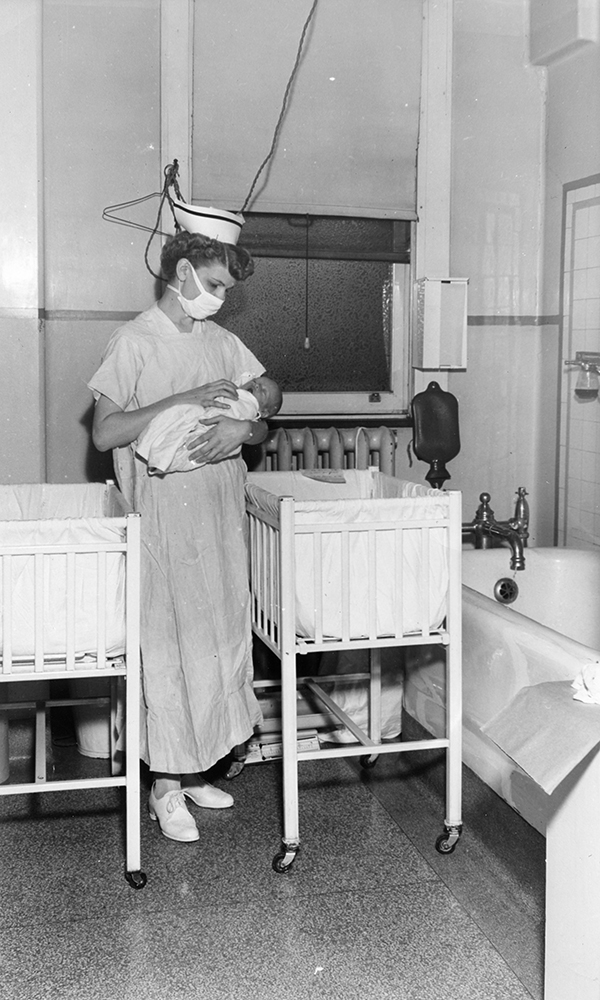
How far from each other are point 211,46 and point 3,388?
121cm

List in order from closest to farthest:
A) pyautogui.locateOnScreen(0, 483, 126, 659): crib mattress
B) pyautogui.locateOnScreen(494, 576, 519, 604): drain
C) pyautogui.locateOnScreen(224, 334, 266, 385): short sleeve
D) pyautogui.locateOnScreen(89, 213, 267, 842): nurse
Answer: pyautogui.locateOnScreen(0, 483, 126, 659): crib mattress
pyautogui.locateOnScreen(89, 213, 267, 842): nurse
pyautogui.locateOnScreen(224, 334, 266, 385): short sleeve
pyautogui.locateOnScreen(494, 576, 519, 604): drain

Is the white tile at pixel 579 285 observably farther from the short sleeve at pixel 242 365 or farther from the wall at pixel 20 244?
the wall at pixel 20 244

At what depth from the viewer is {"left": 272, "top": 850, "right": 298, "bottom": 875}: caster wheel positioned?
7.14ft

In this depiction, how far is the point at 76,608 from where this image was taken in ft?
6.55

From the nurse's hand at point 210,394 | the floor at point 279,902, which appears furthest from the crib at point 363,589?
the nurse's hand at point 210,394

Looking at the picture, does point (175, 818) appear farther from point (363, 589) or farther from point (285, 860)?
point (363, 589)

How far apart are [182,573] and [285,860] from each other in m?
0.66

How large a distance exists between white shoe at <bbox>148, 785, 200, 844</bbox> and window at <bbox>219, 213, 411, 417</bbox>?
137 cm

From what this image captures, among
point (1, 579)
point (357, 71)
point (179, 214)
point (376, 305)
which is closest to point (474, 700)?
point (1, 579)

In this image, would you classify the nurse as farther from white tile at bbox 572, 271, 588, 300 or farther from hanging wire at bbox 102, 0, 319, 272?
white tile at bbox 572, 271, 588, 300

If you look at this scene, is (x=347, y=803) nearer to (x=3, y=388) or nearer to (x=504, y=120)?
(x=3, y=388)

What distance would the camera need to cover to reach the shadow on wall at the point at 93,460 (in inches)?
121

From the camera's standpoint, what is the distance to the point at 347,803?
255cm

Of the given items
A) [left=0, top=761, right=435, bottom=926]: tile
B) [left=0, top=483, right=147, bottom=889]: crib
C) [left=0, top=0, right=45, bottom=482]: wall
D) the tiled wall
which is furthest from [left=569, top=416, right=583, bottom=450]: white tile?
[left=0, top=483, right=147, bottom=889]: crib
